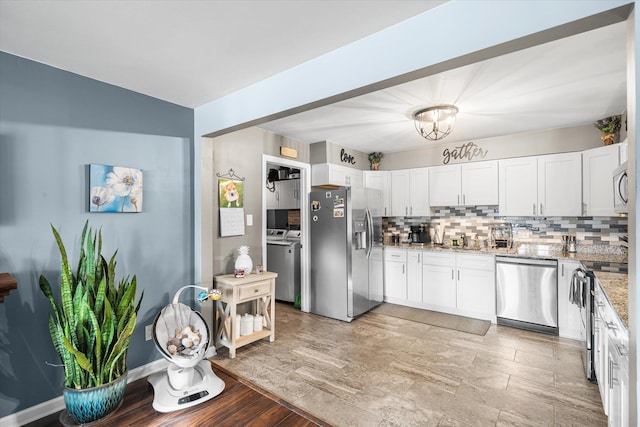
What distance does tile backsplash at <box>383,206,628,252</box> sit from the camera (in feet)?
11.8

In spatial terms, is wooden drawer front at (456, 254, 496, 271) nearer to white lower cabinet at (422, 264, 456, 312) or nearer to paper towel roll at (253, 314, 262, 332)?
white lower cabinet at (422, 264, 456, 312)

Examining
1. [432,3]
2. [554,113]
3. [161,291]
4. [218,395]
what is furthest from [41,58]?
[554,113]

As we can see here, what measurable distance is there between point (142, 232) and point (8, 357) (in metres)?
1.13

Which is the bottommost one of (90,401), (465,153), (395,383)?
(395,383)

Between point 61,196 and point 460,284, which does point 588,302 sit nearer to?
point 460,284

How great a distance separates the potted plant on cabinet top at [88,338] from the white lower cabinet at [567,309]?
4146 millimetres

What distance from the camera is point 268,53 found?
2.05 metres

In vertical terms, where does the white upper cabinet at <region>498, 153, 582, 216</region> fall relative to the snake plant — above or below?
above

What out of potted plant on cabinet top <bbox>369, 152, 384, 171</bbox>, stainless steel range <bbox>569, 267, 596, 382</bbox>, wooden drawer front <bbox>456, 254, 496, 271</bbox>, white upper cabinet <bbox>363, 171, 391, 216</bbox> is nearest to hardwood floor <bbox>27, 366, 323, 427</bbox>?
stainless steel range <bbox>569, 267, 596, 382</bbox>

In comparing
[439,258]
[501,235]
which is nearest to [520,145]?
[501,235]

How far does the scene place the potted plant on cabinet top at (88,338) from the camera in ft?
6.43

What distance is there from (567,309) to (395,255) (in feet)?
6.79

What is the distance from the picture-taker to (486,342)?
11.0 feet

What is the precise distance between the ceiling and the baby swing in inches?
70.3
